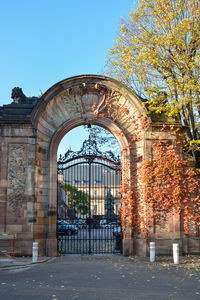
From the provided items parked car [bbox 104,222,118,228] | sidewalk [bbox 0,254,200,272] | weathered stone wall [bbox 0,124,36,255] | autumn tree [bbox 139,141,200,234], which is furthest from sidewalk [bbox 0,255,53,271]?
autumn tree [bbox 139,141,200,234]

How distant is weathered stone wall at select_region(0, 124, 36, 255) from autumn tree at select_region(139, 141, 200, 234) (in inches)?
179

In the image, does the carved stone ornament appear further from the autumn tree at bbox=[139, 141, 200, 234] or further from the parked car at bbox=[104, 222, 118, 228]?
the parked car at bbox=[104, 222, 118, 228]

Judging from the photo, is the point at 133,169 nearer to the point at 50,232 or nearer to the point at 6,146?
the point at 50,232

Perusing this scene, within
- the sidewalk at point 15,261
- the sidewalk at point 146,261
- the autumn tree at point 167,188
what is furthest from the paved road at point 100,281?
the autumn tree at point 167,188

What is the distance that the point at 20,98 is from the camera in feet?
47.4

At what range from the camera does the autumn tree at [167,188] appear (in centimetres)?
1327

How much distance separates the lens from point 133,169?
45.4 feet

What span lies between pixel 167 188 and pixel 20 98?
7412mm

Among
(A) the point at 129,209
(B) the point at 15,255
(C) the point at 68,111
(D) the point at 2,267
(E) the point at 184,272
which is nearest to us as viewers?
(E) the point at 184,272

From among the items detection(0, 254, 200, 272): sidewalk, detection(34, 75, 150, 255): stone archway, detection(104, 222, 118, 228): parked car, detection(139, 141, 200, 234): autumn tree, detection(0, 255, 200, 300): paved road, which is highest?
detection(34, 75, 150, 255): stone archway

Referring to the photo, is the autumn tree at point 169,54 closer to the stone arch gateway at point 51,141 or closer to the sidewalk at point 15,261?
the stone arch gateway at point 51,141

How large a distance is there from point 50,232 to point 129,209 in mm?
3321

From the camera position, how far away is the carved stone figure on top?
14414 millimetres

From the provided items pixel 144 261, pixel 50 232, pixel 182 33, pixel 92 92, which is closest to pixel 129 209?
pixel 144 261
